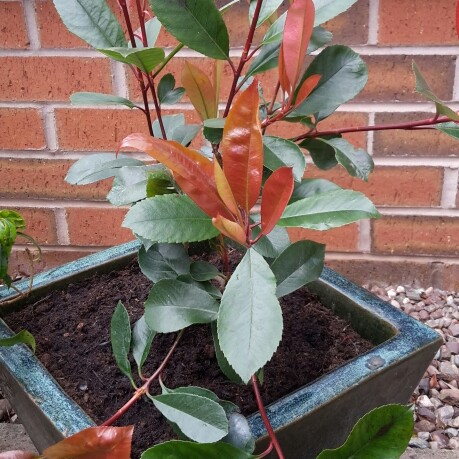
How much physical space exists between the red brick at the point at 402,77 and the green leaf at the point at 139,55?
0.84 meters

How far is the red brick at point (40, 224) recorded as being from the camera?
1.61 meters

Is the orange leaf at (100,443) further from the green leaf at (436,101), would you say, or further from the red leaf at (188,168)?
the green leaf at (436,101)

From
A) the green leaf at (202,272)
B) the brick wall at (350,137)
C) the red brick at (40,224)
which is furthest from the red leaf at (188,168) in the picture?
the red brick at (40,224)

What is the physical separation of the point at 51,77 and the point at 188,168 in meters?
1.02

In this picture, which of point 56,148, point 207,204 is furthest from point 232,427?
point 56,148

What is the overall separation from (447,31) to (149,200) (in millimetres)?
989

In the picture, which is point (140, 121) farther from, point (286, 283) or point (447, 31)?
point (286, 283)

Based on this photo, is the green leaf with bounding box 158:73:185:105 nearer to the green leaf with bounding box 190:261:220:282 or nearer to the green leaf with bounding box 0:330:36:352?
the green leaf with bounding box 190:261:220:282

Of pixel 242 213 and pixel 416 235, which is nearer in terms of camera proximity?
pixel 242 213

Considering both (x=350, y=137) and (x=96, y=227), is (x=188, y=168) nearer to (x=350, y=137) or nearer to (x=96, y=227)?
(x=350, y=137)

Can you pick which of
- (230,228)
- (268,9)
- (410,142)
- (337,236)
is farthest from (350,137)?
(230,228)

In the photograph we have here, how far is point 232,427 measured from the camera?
639 millimetres

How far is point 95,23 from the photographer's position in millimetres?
710

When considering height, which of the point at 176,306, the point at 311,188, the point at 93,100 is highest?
the point at 93,100
